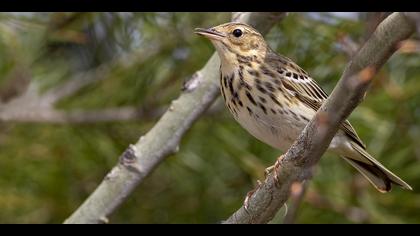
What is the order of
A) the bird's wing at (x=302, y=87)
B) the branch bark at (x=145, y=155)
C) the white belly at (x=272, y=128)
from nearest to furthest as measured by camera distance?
the branch bark at (x=145, y=155) → the white belly at (x=272, y=128) → the bird's wing at (x=302, y=87)

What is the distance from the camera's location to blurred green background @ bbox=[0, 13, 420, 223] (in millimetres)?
3355

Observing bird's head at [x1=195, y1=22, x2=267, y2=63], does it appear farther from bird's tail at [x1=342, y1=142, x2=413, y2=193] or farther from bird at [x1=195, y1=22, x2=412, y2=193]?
bird's tail at [x1=342, y1=142, x2=413, y2=193]

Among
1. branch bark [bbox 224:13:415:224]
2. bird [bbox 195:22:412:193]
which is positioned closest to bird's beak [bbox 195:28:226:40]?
bird [bbox 195:22:412:193]

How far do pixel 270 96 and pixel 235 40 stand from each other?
0.75 feet

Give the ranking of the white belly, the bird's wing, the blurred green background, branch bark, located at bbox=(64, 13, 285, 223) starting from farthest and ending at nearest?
the blurred green background < the bird's wing < the white belly < branch bark, located at bbox=(64, 13, 285, 223)

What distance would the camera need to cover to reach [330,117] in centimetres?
145

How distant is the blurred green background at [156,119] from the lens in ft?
11.0

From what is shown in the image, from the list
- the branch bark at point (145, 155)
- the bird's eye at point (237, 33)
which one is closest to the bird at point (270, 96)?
the bird's eye at point (237, 33)

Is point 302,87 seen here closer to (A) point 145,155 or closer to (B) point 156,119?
(A) point 145,155

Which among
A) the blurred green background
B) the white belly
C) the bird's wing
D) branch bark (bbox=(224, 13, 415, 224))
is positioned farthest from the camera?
the blurred green background

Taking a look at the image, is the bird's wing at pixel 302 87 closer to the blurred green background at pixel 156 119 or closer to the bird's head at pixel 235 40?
the bird's head at pixel 235 40

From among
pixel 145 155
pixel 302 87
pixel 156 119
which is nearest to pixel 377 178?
pixel 302 87

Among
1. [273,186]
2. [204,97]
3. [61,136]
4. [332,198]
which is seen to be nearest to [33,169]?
[61,136]
